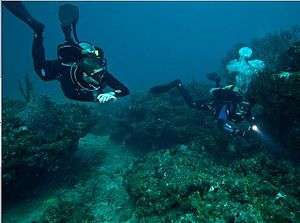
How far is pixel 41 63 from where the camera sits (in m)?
8.83

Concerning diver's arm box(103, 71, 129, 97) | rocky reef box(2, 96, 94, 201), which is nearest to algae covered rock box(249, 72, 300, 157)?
diver's arm box(103, 71, 129, 97)

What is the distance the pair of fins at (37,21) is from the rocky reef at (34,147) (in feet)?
8.59

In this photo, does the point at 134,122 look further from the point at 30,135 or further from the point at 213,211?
the point at 213,211

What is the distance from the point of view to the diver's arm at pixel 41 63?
8.72 metres

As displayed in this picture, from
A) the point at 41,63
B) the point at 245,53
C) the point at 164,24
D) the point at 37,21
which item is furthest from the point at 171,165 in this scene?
the point at 164,24

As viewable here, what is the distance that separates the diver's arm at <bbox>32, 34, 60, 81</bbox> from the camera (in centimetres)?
872

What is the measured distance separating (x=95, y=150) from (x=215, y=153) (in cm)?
450

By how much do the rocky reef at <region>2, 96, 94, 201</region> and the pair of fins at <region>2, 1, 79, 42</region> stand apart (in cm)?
262

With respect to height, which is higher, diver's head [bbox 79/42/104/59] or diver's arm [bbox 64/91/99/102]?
diver's head [bbox 79/42/104/59]

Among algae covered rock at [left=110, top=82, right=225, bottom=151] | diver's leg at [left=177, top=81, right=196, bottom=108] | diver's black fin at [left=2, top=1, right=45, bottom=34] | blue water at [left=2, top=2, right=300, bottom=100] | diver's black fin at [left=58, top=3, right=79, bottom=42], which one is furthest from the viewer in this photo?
blue water at [left=2, top=2, right=300, bottom=100]

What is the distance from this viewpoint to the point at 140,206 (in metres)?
7.57

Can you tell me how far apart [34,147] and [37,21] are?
338cm

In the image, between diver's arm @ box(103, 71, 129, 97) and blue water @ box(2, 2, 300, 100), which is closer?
diver's arm @ box(103, 71, 129, 97)

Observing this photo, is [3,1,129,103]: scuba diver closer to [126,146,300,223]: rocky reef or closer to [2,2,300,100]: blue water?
[126,146,300,223]: rocky reef
